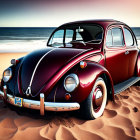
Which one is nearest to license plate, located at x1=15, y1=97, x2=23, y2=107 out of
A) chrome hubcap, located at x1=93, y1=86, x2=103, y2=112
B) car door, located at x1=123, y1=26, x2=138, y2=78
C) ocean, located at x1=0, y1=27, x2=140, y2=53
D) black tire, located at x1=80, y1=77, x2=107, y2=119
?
black tire, located at x1=80, y1=77, x2=107, y2=119

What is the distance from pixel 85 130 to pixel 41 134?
638 millimetres

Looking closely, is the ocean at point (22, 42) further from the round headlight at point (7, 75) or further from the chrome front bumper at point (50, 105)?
the chrome front bumper at point (50, 105)

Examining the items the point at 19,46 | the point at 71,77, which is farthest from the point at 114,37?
the point at 19,46

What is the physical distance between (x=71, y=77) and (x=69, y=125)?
0.75 metres

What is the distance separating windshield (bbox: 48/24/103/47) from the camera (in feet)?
12.7

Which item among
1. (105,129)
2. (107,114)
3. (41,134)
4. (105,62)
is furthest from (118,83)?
(41,134)

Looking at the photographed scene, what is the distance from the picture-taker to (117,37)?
14.0 ft

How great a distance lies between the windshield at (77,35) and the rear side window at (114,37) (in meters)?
0.19

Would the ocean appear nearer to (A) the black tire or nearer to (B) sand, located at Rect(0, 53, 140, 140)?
(B) sand, located at Rect(0, 53, 140, 140)

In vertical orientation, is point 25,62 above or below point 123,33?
below

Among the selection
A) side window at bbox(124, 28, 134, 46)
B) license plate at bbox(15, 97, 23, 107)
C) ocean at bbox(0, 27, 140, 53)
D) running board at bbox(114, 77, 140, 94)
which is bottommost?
ocean at bbox(0, 27, 140, 53)

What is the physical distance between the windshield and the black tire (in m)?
1.08

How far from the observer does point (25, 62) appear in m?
3.25

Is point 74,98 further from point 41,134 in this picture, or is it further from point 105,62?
point 105,62
